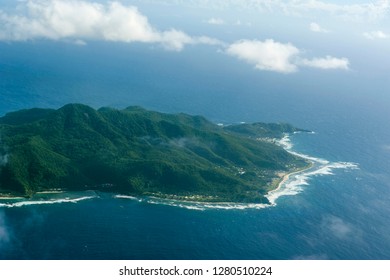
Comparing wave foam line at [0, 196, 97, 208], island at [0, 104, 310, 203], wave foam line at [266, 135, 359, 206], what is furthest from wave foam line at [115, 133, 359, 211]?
wave foam line at [0, 196, 97, 208]

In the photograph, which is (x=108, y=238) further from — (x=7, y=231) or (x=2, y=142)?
(x=2, y=142)

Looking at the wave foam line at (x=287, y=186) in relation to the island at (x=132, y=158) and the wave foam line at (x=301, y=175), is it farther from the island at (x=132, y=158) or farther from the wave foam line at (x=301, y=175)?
the island at (x=132, y=158)

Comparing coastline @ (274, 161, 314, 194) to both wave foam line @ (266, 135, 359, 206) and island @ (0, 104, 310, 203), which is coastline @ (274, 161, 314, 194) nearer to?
wave foam line @ (266, 135, 359, 206)

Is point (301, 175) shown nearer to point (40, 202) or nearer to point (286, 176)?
point (286, 176)

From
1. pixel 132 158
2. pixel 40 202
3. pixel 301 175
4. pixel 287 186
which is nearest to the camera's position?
pixel 40 202

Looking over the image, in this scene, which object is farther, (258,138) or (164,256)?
(258,138)

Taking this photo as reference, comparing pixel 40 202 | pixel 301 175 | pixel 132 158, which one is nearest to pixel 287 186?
pixel 301 175

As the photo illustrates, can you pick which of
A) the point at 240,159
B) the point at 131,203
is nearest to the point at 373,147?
the point at 240,159

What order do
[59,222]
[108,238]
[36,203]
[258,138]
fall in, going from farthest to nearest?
[258,138], [36,203], [59,222], [108,238]

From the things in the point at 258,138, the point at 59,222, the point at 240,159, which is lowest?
the point at 59,222
